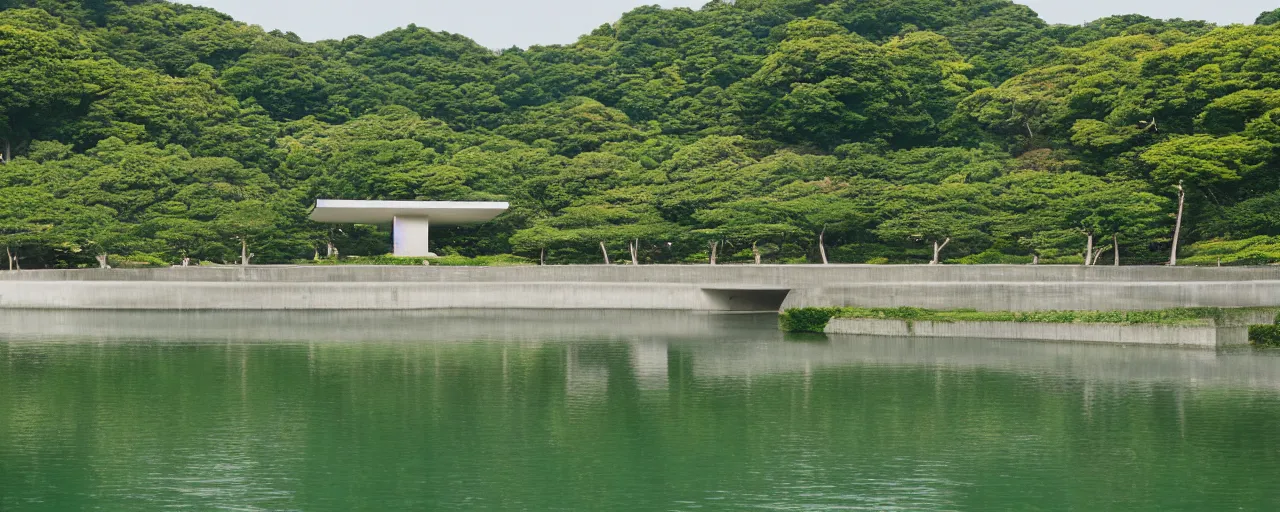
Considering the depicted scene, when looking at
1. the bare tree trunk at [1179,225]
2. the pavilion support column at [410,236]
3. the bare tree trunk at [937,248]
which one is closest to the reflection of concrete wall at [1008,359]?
the bare tree trunk at [937,248]

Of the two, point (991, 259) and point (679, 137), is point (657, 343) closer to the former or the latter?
point (991, 259)

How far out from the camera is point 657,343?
2712cm

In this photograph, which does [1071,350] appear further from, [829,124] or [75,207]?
[829,124]

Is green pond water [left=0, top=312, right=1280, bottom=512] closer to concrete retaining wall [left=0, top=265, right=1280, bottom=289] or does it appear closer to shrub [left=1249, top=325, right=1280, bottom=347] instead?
shrub [left=1249, top=325, right=1280, bottom=347]

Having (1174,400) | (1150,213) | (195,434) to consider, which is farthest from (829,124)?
(195,434)

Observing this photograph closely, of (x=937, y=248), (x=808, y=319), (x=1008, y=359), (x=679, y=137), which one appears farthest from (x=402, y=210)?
(x=1008, y=359)

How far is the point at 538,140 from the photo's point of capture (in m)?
65.8

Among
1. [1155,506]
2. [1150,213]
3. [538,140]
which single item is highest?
[538,140]

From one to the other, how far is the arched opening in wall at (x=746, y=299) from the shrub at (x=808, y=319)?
7.14 meters

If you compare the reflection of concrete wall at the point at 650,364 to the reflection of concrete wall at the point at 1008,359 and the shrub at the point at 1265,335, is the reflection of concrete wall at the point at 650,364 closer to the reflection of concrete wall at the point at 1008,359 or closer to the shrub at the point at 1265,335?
the reflection of concrete wall at the point at 1008,359

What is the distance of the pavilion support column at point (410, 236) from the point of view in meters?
45.9

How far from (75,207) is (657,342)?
2900 centimetres

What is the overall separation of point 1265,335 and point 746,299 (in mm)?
15330

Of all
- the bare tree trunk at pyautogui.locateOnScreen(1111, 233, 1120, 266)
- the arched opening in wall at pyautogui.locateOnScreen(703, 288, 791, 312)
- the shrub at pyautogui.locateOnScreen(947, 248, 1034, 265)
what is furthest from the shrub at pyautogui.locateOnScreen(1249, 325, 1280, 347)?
the shrub at pyautogui.locateOnScreen(947, 248, 1034, 265)
